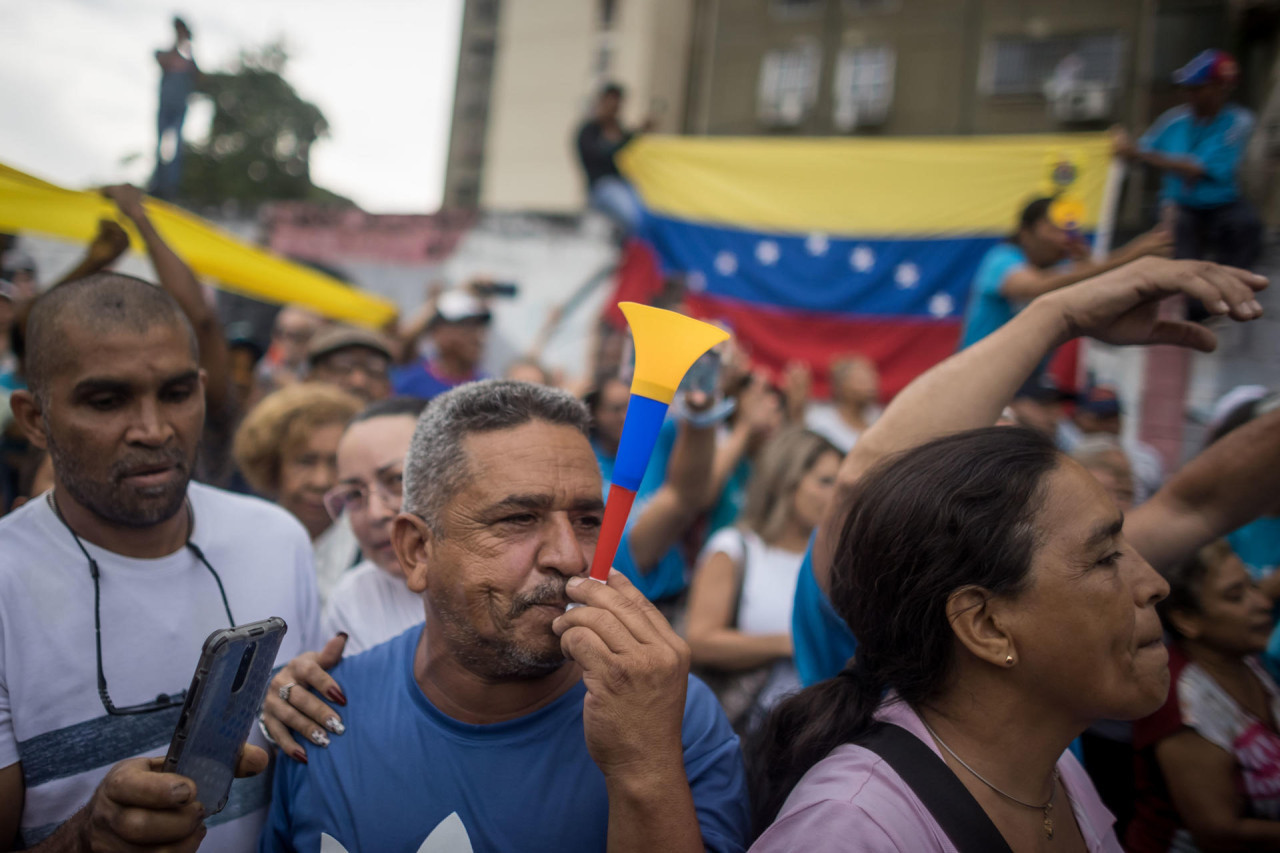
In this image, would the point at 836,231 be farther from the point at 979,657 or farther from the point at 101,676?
the point at 101,676

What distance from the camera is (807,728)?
1529 mm

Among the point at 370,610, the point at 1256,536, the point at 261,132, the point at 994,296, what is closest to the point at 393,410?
the point at 370,610

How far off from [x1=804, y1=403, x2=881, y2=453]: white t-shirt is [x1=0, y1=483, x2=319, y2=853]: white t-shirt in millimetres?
2516

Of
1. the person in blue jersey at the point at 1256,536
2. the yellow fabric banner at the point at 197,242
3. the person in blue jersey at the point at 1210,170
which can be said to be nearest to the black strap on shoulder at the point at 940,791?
the person in blue jersey at the point at 1256,536

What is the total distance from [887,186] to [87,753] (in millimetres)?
6952

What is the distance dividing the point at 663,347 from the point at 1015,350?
840 millimetres

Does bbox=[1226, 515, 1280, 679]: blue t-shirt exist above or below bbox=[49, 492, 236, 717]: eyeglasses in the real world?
above

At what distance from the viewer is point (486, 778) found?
1500 mm

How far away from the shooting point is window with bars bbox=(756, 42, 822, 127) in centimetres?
1981

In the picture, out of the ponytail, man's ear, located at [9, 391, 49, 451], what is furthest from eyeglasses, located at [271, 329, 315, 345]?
the ponytail

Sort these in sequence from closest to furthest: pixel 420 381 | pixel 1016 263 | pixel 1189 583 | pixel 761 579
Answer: pixel 1189 583 → pixel 761 579 → pixel 1016 263 → pixel 420 381

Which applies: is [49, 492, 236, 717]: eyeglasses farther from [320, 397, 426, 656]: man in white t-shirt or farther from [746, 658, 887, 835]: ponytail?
[746, 658, 887, 835]: ponytail

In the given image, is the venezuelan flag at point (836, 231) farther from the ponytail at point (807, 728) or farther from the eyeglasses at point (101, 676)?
the eyeglasses at point (101, 676)

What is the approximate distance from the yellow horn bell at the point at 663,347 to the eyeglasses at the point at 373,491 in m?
1.28
